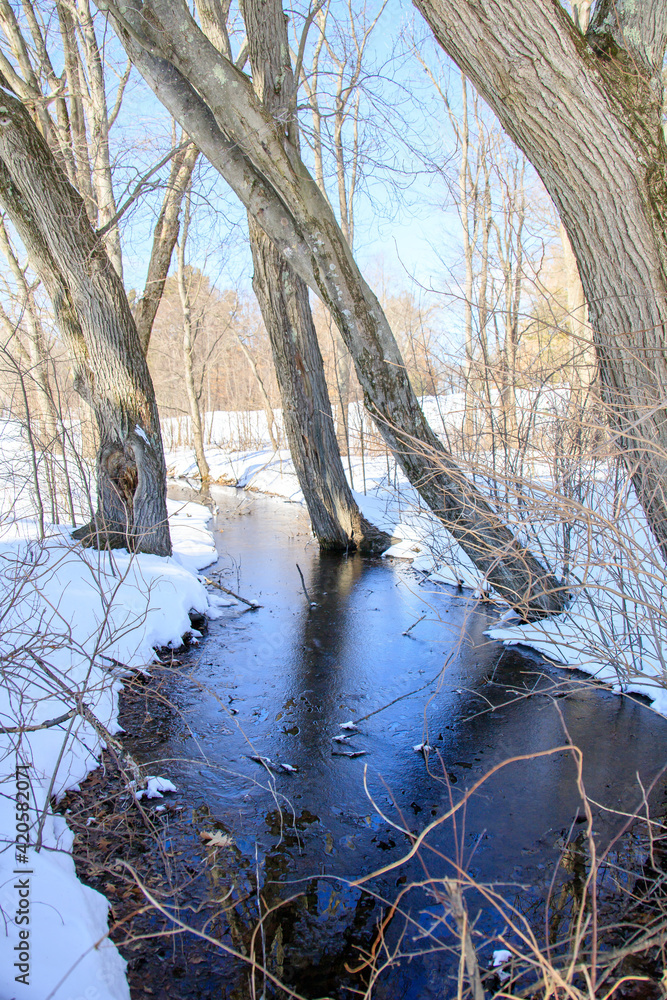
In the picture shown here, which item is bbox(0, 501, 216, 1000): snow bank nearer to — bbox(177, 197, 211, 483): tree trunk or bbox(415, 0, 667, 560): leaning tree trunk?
bbox(415, 0, 667, 560): leaning tree trunk

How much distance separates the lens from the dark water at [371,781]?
2.77 metres

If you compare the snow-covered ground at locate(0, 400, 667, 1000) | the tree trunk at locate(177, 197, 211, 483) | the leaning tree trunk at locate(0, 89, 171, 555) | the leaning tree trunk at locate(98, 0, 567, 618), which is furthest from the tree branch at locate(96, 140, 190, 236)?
the tree trunk at locate(177, 197, 211, 483)

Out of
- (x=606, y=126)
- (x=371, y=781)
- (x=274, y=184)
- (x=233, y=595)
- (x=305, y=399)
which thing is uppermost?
(x=274, y=184)

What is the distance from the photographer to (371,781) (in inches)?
153

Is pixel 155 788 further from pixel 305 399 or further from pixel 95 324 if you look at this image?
pixel 305 399

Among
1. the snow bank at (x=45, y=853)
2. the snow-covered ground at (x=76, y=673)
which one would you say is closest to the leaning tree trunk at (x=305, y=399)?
the snow-covered ground at (x=76, y=673)

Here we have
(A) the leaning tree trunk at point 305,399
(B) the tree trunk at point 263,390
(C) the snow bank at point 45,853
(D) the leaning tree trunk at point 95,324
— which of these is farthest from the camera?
(B) the tree trunk at point 263,390

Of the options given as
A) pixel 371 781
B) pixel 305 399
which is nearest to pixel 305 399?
pixel 305 399

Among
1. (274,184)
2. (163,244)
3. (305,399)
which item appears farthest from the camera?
(305,399)

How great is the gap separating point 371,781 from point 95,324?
556 cm

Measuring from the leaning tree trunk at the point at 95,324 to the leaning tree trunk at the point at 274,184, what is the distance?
1.54 m

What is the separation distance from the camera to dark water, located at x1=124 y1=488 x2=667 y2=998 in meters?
2.77

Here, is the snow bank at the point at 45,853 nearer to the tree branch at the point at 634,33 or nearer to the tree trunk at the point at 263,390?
the tree branch at the point at 634,33

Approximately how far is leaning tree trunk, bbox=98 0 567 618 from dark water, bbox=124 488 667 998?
1128 mm
